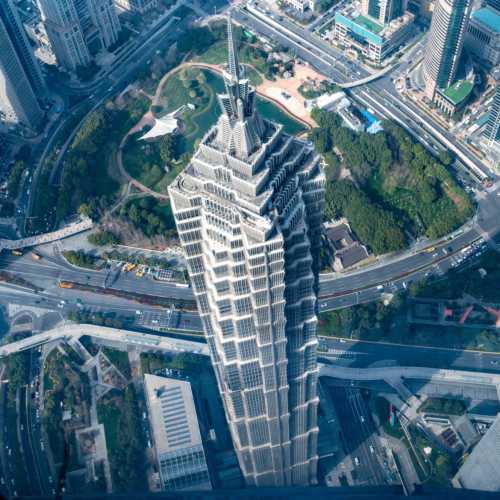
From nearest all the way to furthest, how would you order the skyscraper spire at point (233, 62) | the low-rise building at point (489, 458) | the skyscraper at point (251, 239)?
the skyscraper spire at point (233, 62) < the skyscraper at point (251, 239) < the low-rise building at point (489, 458)

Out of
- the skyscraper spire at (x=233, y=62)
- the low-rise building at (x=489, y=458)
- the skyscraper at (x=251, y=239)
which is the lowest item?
the low-rise building at (x=489, y=458)

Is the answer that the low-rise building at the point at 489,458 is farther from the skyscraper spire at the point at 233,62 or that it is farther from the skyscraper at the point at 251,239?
the skyscraper spire at the point at 233,62

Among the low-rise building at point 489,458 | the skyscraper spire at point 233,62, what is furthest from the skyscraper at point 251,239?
the low-rise building at point 489,458

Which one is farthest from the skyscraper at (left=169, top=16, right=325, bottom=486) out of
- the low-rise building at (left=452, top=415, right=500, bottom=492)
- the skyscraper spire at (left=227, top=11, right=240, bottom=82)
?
the low-rise building at (left=452, top=415, right=500, bottom=492)

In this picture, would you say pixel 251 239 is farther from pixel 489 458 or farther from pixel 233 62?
pixel 489 458

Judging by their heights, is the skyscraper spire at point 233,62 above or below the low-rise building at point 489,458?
above

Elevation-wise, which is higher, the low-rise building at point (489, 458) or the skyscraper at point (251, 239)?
the skyscraper at point (251, 239)

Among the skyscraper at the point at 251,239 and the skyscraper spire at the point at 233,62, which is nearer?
the skyscraper spire at the point at 233,62

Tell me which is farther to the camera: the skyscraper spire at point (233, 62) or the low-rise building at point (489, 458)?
the low-rise building at point (489, 458)

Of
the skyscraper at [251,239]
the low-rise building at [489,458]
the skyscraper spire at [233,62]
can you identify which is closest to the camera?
the skyscraper spire at [233,62]
